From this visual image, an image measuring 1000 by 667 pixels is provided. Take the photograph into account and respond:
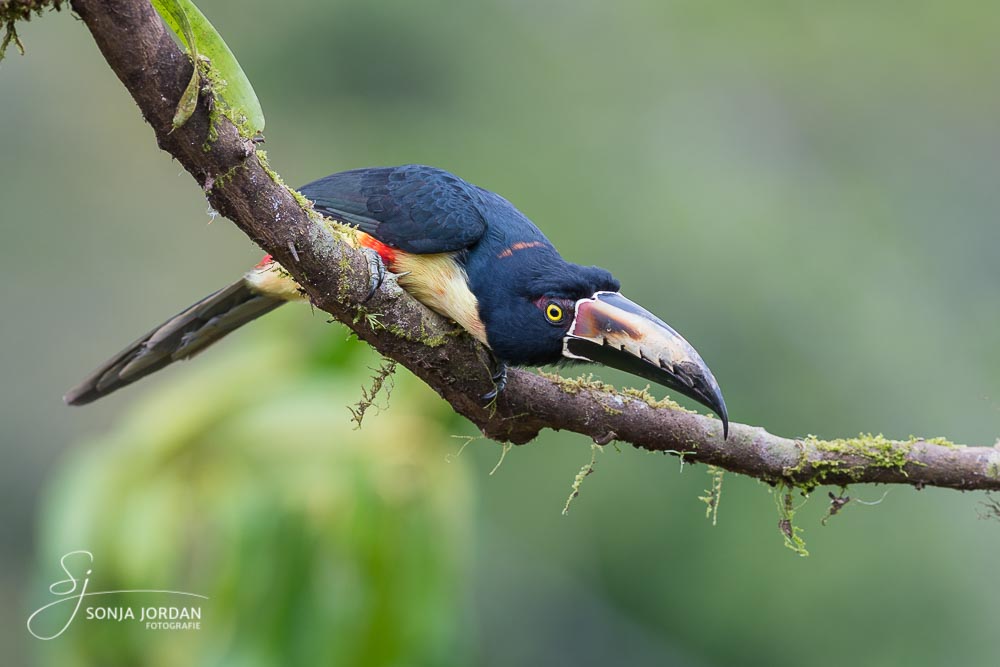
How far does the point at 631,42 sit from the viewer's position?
12.1 m

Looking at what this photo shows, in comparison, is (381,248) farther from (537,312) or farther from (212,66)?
(212,66)

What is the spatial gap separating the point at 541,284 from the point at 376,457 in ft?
5.69

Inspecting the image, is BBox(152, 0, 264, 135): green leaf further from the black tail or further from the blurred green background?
the blurred green background

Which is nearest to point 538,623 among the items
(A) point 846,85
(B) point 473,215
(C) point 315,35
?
(B) point 473,215

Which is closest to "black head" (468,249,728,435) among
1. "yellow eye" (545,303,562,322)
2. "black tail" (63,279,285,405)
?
"yellow eye" (545,303,562,322)

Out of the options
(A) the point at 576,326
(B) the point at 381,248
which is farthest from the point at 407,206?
(A) the point at 576,326

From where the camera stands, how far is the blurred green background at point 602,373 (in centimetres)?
504

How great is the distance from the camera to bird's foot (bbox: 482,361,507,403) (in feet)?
11.5

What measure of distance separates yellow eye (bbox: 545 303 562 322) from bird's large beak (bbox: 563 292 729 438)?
6cm

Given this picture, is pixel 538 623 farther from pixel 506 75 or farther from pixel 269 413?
pixel 506 75

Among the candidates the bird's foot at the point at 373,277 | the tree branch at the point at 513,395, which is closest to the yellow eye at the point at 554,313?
the tree branch at the point at 513,395

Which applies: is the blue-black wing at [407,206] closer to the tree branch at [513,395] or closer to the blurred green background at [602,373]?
the tree branch at [513,395]

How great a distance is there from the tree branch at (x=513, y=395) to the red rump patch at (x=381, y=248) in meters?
0.55

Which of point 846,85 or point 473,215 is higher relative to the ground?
point 846,85
